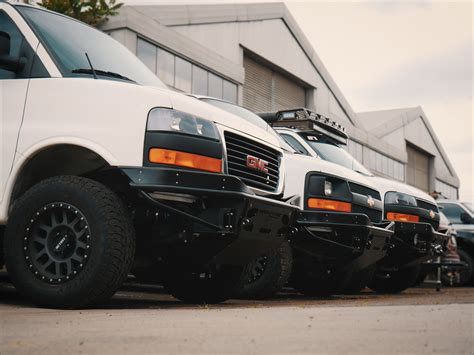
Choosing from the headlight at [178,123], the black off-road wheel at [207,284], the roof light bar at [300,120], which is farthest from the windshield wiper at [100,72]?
the roof light bar at [300,120]

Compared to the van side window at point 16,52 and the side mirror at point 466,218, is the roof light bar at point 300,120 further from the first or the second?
the side mirror at point 466,218

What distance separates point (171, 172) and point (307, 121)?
4782 millimetres

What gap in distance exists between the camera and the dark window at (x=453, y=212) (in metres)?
15.9

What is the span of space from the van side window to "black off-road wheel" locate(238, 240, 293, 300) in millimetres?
2770

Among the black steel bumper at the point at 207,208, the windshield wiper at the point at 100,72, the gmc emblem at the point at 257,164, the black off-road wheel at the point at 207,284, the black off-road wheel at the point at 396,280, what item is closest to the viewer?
the black steel bumper at the point at 207,208

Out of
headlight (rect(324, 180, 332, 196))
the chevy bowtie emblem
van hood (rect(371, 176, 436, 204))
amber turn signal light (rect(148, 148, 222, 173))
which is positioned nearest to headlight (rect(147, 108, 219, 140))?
amber turn signal light (rect(148, 148, 222, 173))

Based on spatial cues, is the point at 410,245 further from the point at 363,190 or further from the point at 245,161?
the point at 245,161

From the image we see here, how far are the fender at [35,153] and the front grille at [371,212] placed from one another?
145 inches

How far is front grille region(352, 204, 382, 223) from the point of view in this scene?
8.35 m

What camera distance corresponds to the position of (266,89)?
38031 mm

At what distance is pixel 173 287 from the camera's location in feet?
22.0

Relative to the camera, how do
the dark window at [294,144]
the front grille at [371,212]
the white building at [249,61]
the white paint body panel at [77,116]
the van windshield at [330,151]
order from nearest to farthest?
the white paint body panel at [77,116] < the front grille at [371,212] < the dark window at [294,144] < the van windshield at [330,151] < the white building at [249,61]

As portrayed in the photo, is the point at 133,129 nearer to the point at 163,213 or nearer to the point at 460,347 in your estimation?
the point at 163,213

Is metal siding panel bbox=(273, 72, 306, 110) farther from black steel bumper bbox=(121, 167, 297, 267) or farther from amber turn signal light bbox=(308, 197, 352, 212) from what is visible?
black steel bumper bbox=(121, 167, 297, 267)
